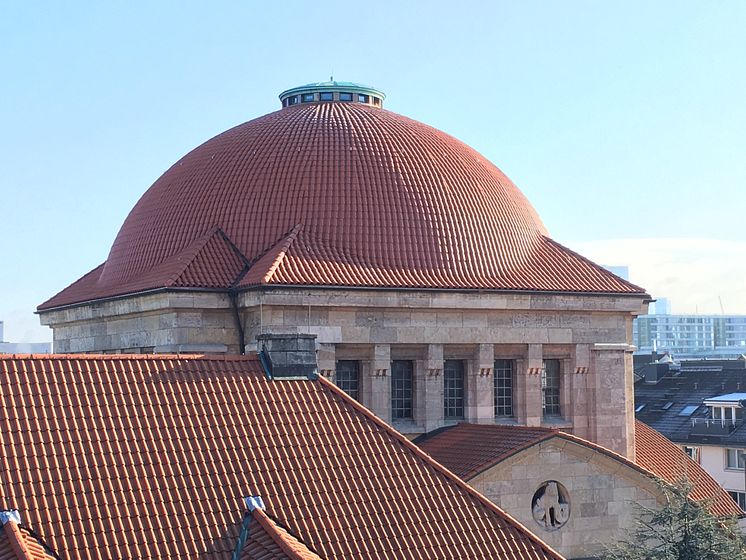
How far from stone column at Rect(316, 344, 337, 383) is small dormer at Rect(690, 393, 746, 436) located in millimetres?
32948

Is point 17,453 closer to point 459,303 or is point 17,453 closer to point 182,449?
point 182,449

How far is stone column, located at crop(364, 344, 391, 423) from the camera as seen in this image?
35.5 m

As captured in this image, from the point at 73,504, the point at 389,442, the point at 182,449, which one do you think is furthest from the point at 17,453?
the point at 389,442

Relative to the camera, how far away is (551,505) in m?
31.1

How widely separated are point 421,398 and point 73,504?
17.9 metres

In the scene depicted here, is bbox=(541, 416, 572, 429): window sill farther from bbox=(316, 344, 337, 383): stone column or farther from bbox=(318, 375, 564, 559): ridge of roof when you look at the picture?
bbox=(318, 375, 564, 559): ridge of roof

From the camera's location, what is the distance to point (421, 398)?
119ft

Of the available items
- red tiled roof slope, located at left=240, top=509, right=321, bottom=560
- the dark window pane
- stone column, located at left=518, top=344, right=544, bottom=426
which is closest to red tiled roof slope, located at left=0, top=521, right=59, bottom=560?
red tiled roof slope, located at left=240, top=509, right=321, bottom=560

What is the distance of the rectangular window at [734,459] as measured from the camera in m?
59.9

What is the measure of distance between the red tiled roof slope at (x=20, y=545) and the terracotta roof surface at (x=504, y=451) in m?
13.6

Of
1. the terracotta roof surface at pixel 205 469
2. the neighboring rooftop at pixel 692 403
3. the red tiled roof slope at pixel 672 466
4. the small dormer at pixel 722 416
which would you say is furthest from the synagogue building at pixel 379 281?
the small dormer at pixel 722 416

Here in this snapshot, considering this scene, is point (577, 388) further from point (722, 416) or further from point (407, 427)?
A: point (722, 416)

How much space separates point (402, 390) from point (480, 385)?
2.42m

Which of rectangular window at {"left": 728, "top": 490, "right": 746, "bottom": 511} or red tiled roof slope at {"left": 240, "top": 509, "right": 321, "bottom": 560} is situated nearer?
red tiled roof slope at {"left": 240, "top": 509, "right": 321, "bottom": 560}
